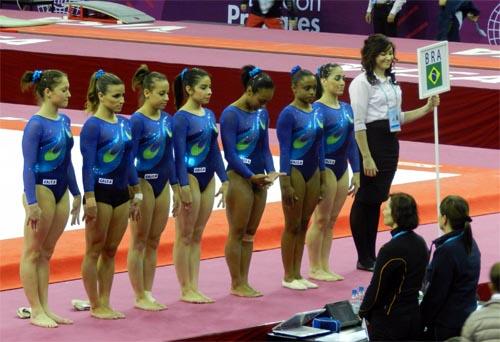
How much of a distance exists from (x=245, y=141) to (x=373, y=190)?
42.6 inches

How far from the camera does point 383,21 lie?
16312 millimetres

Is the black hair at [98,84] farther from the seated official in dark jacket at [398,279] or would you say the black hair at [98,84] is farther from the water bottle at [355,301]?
the water bottle at [355,301]

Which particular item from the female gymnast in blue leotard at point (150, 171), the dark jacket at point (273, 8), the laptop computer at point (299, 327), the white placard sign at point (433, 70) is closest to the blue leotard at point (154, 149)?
the female gymnast in blue leotard at point (150, 171)

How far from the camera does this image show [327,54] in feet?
46.5

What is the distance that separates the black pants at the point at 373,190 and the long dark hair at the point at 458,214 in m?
1.57

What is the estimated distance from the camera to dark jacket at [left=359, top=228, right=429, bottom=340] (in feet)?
21.5

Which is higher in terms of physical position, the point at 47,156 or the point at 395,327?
the point at 47,156

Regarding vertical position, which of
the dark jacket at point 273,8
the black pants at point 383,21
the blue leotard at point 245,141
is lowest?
the blue leotard at point 245,141

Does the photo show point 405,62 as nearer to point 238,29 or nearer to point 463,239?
point 238,29

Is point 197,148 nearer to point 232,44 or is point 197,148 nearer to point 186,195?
point 186,195

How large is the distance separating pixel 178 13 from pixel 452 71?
6292mm

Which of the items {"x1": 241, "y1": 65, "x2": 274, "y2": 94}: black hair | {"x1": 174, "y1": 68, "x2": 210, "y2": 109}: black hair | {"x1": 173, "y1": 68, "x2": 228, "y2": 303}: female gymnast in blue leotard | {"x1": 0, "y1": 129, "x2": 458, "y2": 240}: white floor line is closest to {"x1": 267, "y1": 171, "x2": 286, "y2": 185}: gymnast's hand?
{"x1": 173, "y1": 68, "x2": 228, "y2": 303}: female gymnast in blue leotard

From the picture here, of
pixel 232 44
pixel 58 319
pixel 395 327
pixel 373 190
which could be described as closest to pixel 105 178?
pixel 58 319

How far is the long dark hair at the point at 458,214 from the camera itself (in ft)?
21.9
